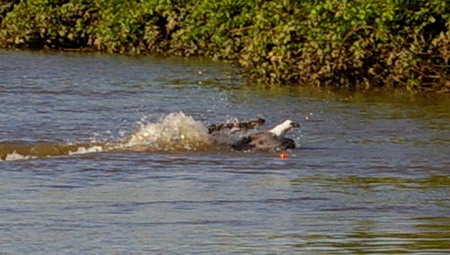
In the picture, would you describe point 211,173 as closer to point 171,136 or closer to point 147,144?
point 147,144

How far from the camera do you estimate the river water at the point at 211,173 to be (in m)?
8.43

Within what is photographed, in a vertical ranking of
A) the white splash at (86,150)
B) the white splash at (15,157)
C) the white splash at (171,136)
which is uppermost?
the white splash at (171,136)

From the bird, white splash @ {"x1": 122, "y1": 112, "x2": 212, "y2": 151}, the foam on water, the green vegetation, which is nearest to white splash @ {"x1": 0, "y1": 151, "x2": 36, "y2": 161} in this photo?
the foam on water

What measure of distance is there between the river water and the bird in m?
0.13

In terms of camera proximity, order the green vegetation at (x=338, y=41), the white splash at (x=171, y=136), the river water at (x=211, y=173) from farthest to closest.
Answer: the green vegetation at (x=338, y=41) < the white splash at (x=171, y=136) < the river water at (x=211, y=173)

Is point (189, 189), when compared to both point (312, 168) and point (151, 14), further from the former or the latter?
point (151, 14)

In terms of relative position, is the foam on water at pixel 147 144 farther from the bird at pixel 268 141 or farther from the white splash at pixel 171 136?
the bird at pixel 268 141

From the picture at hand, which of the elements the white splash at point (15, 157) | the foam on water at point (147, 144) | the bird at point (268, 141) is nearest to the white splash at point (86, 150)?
the foam on water at point (147, 144)

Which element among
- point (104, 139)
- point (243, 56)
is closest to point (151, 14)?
point (243, 56)

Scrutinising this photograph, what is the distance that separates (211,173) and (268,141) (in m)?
1.30

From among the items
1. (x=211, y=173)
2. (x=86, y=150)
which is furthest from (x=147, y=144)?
(x=211, y=173)

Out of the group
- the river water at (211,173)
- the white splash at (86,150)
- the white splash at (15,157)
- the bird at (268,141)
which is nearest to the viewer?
the river water at (211,173)

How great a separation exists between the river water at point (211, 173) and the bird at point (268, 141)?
13 cm

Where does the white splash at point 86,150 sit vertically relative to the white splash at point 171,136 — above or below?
below
